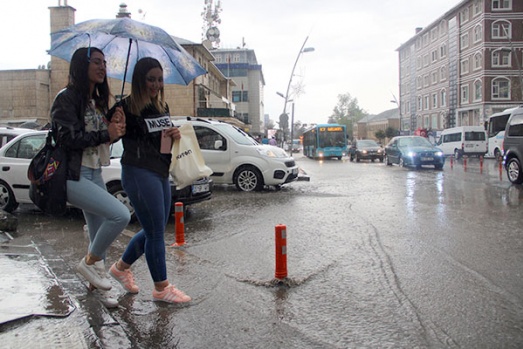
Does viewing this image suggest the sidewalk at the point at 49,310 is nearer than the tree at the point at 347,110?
Yes

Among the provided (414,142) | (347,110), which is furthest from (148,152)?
(347,110)

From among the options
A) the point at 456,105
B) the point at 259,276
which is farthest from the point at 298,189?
the point at 456,105

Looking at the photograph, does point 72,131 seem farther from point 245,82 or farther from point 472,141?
point 245,82

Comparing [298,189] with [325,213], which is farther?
[298,189]

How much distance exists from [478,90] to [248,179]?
48134 millimetres

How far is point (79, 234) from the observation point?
21.7ft

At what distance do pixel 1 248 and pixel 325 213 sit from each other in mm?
5335

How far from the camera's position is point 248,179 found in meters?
11.6

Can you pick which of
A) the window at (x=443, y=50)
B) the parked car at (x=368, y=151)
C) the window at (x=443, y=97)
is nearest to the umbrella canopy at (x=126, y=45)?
the parked car at (x=368, y=151)

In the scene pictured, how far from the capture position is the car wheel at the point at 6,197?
8.31m

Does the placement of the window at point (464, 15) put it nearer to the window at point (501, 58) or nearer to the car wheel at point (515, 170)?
the window at point (501, 58)

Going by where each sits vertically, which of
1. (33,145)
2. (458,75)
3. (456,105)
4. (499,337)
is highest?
(458,75)

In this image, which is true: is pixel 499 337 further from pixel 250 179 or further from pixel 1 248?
pixel 250 179

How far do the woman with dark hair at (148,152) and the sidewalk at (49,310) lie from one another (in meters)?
0.65
